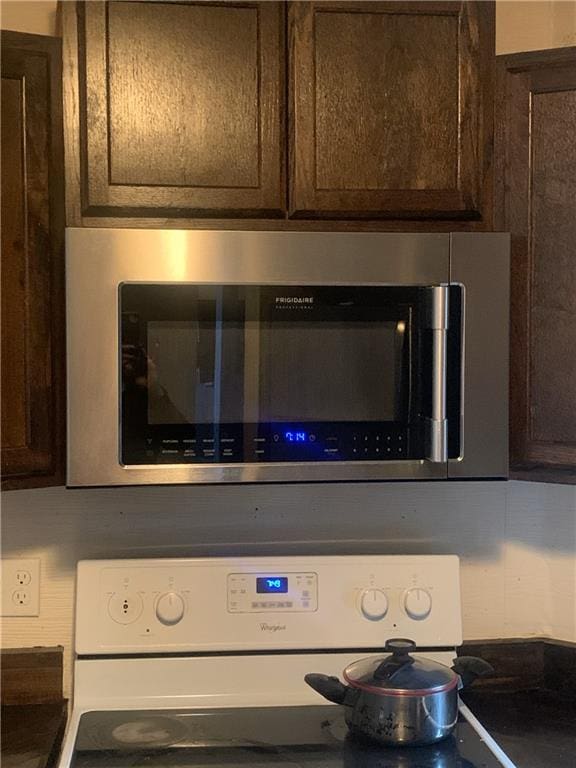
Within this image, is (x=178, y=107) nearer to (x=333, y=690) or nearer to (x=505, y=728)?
(x=333, y=690)

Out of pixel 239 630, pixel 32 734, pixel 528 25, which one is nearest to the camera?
pixel 32 734

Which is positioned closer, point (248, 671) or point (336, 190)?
point (336, 190)

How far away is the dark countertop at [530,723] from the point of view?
4.74ft

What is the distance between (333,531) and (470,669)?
42 centimetres

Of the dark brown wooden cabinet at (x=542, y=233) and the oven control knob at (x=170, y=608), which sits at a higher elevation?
the dark brown wooden cabinet at (x=542, y=233)

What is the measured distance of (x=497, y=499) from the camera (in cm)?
181

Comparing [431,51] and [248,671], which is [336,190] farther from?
[248,671]

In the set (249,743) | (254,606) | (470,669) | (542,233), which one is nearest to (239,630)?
(254,606)

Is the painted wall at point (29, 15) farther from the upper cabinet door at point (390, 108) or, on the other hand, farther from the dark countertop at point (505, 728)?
the dark countertop at point (505, 728)

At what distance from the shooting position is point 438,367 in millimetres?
1415

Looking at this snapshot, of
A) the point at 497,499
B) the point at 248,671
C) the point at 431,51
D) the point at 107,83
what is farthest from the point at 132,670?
the point at 431,51

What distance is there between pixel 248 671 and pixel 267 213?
0.84 meters

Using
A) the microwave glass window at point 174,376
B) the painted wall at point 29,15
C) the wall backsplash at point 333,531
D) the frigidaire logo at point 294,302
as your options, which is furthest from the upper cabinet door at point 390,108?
the wall backsplash at point 333,531

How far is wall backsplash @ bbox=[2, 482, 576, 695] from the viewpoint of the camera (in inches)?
67.2
